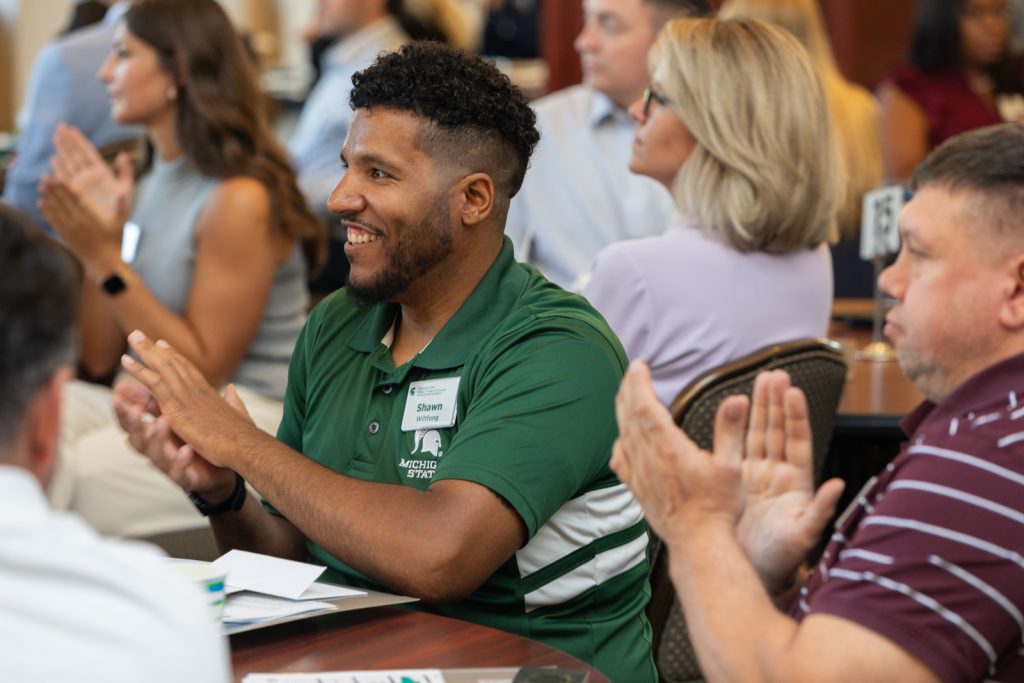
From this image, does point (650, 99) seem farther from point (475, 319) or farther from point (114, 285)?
point (114, 285)

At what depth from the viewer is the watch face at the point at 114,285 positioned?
3152 mm

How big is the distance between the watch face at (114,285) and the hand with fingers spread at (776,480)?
206 centimetres

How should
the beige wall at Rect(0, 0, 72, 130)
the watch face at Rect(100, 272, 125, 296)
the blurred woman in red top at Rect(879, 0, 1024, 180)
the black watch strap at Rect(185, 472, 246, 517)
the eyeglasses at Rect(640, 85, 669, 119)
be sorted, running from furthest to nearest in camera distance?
the beige wall at Rect(0, 0, 72, 130) → the blurred woman in red top at Rect(879, 0, 1024, 180) → the watch face at Rect(100, 272, 125, 296) → the eyeglasses at Rect(640, 85, 669, 119) → the black watch strap at Rect(185, 472, 246, 517)

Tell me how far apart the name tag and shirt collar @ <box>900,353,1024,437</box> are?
670 mm

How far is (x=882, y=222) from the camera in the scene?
3396 mm

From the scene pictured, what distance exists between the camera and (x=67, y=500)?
3.09 meters

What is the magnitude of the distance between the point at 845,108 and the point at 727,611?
3.87 meters

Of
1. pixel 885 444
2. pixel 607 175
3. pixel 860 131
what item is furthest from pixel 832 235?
pixel 860 131

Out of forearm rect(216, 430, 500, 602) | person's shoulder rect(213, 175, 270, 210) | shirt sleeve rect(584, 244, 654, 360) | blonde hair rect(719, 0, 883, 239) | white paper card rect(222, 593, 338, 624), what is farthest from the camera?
blonde hair rect(719, 0, 883, 239)

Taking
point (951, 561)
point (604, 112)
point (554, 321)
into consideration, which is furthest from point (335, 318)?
point (604, 112)

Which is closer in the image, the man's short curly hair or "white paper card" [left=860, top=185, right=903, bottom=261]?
Result: the man's short curly hair

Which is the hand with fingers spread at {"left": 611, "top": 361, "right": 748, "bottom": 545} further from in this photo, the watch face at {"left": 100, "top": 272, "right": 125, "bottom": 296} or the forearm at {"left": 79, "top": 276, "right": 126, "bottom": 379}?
the forearm at {"left": 79, "top": 276, "right": 126, "bottom": 379}

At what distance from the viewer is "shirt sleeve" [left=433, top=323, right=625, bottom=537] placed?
173cm

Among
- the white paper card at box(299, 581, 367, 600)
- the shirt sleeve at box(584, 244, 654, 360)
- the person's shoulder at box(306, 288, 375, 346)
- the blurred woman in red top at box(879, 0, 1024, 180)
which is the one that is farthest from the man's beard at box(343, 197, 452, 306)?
the blurred woman in red top at box(879, 0, 1024, 180)
